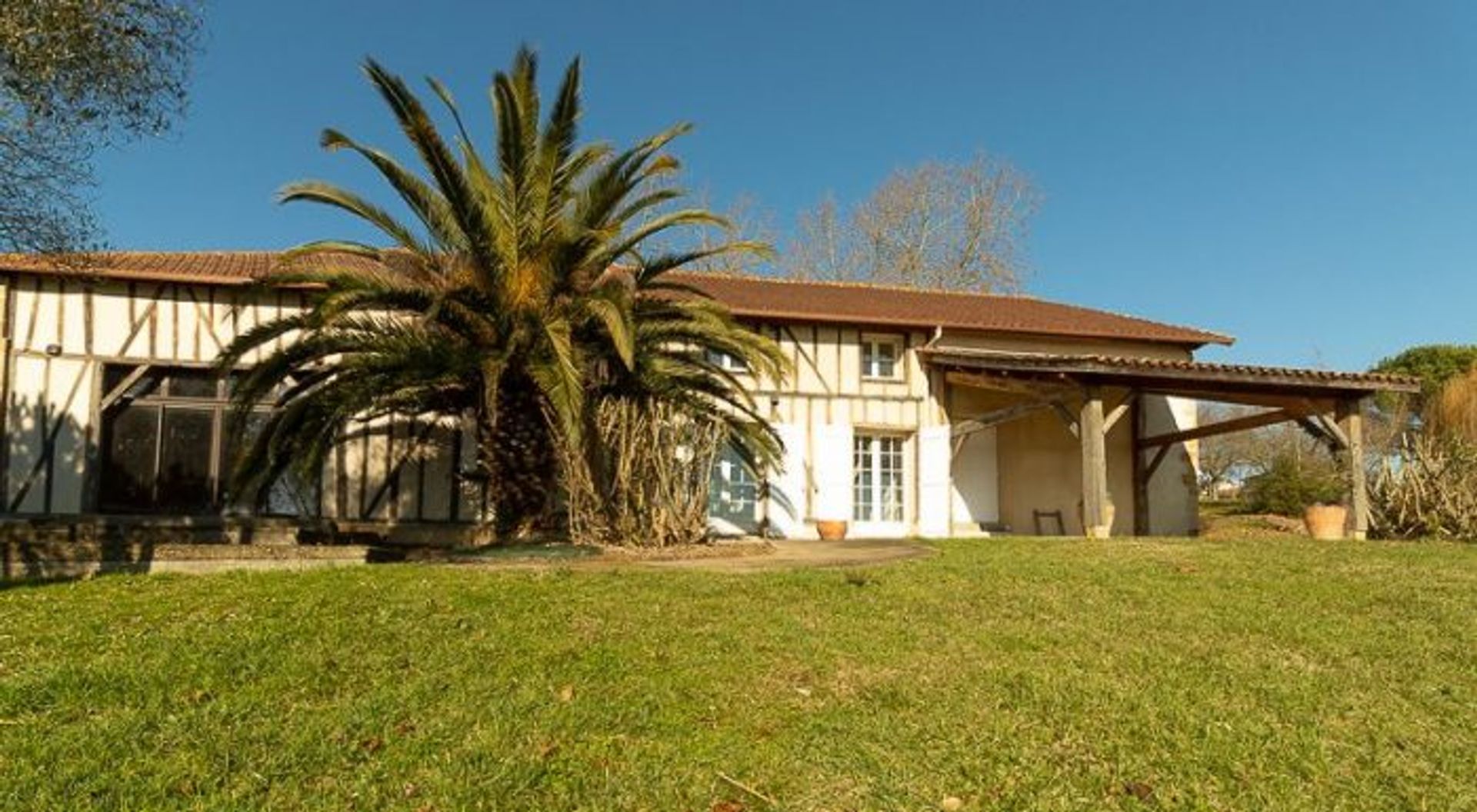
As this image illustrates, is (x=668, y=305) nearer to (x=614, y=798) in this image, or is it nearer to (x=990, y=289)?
(x=614, y=798)

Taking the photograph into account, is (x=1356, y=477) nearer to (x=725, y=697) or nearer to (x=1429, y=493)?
(x=1429, y=493)

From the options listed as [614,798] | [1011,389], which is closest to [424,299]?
[614,798]

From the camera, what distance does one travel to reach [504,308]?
10.2 metres

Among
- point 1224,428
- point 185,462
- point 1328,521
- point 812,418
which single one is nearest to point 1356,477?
point 1328,521

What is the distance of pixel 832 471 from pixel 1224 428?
5.92 metres

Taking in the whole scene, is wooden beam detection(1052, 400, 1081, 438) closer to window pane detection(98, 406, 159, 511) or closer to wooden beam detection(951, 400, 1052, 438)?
wooden beam detection(951, 400, 1052, 438)

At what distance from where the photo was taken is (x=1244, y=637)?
19.4ft

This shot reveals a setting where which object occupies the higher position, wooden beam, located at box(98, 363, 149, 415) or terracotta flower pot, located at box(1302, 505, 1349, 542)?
wooden beam, located at box(98, 363, 149, 415)

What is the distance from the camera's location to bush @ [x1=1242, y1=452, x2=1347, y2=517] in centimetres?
1909

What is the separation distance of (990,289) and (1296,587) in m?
23.0

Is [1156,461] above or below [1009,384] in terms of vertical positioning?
below

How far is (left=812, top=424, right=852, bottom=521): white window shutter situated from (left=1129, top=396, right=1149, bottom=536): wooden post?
5.12 m

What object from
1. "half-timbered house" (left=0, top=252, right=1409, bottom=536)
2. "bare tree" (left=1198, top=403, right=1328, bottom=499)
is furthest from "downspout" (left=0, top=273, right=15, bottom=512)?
"bare tree" (left=1198, top=403, right=1328, bottom=499)

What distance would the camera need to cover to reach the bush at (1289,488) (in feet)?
62.6
